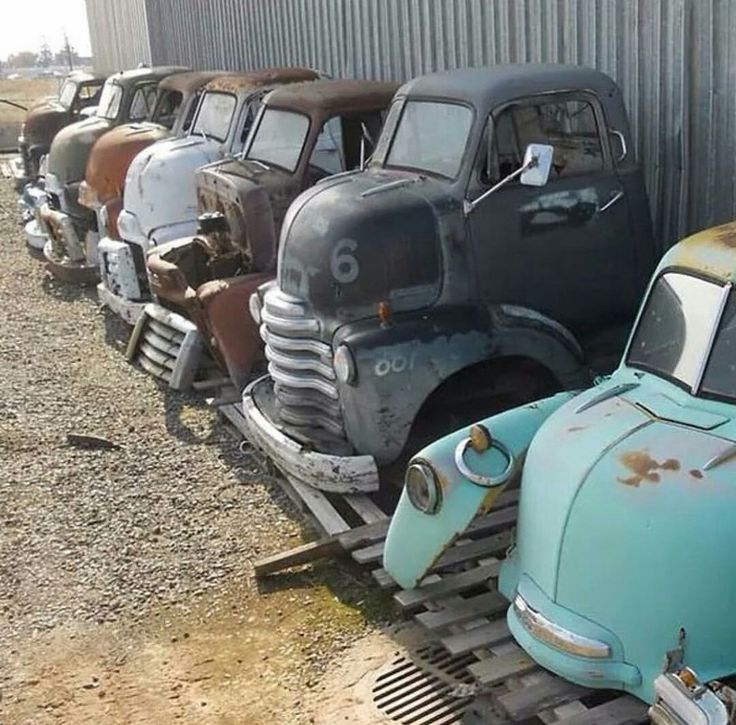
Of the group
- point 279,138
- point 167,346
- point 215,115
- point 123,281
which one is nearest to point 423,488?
point 279,138

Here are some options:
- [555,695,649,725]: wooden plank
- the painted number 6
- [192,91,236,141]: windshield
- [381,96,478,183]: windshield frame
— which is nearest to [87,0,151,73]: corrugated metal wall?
[192,91,236,141]: windshield

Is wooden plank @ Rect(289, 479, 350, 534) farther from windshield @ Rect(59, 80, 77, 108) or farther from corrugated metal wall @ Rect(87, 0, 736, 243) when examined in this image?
windshield @ Rect(59, 80, 77, 108)

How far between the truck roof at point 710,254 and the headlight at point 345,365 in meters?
1.58

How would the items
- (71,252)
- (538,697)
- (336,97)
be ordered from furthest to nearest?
(71,252) < (336,97) < (538,697)

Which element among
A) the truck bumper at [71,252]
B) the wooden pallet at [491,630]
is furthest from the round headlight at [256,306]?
the truck bumper at [71,252]

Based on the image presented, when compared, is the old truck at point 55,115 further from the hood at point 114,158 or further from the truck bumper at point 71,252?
the hood at point 114,158

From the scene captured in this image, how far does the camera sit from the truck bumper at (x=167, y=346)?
7801 millimetres

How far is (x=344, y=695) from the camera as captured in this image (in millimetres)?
4285

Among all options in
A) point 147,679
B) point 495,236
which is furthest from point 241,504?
point 495,236

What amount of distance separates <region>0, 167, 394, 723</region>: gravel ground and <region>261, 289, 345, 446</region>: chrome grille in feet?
1.82

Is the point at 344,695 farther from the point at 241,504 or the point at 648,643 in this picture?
the point at 241,504

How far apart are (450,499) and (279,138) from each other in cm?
420

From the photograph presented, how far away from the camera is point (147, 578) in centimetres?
533

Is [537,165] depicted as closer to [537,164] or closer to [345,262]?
[537,164]
